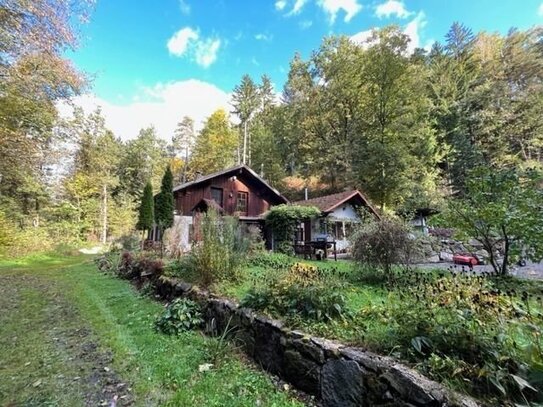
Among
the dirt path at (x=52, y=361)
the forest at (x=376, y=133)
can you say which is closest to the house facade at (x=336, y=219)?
the forest at (x=376, y=133)

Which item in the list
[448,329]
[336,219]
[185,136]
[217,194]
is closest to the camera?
[448,329]

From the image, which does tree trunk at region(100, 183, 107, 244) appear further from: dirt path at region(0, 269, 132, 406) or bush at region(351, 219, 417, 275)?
bush at region(351, 219, 417, 275)

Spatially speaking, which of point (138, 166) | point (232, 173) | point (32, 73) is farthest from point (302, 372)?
point (138, 166)

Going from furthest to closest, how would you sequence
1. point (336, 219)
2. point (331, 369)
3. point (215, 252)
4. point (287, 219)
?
point (336, 219), point (287, 219), point (215, 252), point (331, 369)

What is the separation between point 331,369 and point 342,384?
146 millimetres

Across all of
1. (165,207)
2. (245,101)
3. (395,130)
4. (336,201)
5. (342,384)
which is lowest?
(342,384)

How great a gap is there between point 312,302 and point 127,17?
1080cm

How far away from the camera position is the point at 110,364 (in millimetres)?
3260

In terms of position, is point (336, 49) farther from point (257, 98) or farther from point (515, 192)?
point (515, 192)

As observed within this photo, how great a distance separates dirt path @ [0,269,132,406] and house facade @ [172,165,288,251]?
10.7m

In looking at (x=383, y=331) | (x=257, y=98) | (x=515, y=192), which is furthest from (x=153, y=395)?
(x=257, y=98)

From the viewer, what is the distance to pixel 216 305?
165 inches

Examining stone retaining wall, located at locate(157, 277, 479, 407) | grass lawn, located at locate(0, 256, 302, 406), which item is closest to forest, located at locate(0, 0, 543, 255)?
grass lawn, located at locate(0, 256, 302, 406)

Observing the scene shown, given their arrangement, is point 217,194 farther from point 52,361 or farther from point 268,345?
point 268,345
